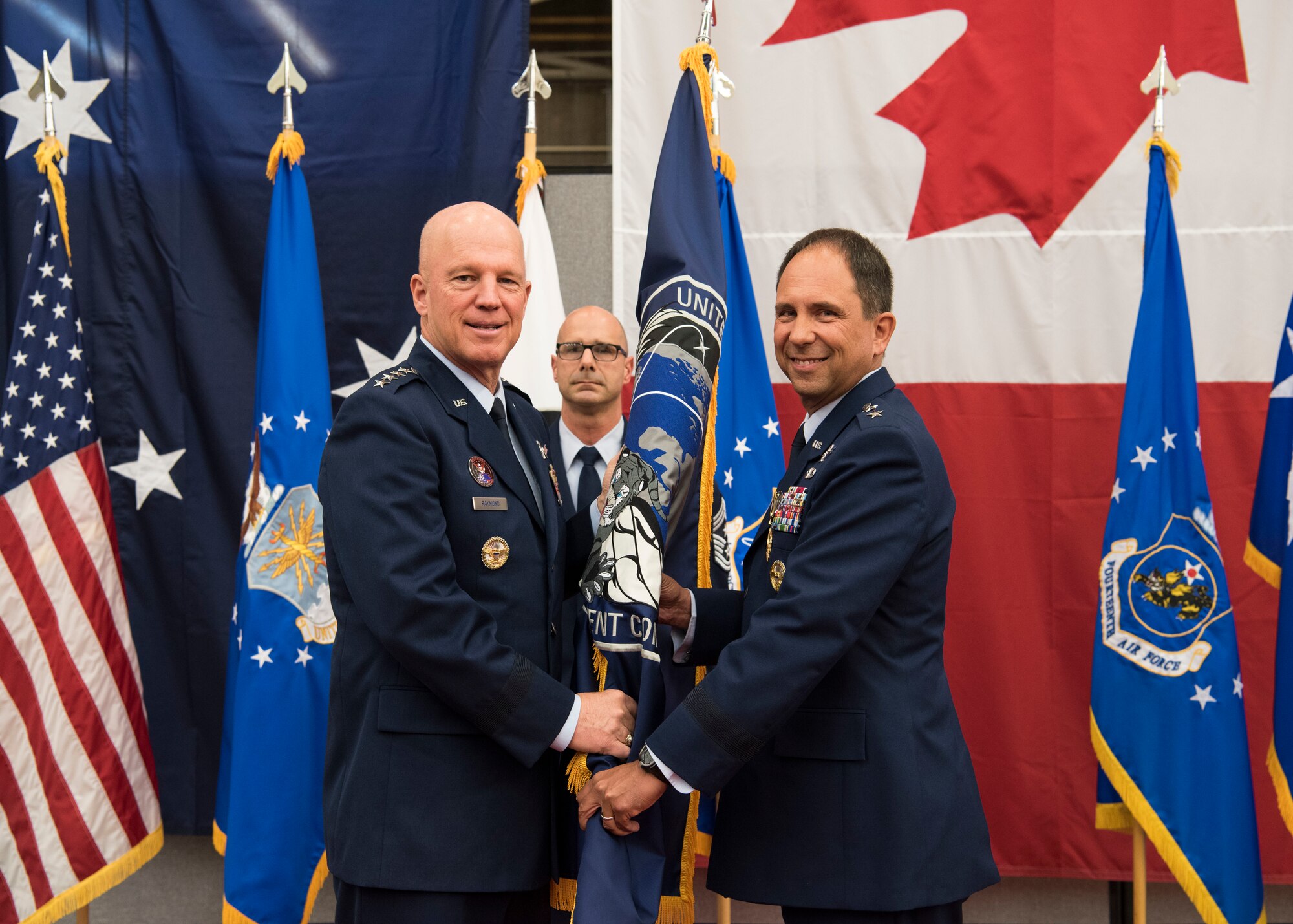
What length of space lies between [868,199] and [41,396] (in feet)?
8.05

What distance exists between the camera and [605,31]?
11.9ft

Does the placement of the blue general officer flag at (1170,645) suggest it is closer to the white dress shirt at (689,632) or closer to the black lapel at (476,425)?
the white dress shirt at (689,632)

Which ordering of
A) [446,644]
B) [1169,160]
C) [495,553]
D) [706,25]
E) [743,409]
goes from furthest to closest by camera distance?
[743,409] → [1169,160] → [706,25] → [495,553] → [446,644]

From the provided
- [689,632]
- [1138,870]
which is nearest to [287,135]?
[689,632]

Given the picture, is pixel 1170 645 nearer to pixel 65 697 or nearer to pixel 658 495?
pixel 658 495

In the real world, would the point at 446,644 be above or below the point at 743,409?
below

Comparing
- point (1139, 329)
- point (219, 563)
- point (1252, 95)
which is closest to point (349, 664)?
Answer: point (219, 563)

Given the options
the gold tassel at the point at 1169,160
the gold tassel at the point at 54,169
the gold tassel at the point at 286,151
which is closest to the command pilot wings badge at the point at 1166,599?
the gold tassel at the point at 1169,160

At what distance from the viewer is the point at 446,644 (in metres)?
1.62

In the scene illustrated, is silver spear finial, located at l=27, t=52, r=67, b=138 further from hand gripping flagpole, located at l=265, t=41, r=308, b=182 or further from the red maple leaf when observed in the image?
the red maple leaf

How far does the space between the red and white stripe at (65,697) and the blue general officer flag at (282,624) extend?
10.7 inches

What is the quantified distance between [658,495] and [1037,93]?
6.79ft

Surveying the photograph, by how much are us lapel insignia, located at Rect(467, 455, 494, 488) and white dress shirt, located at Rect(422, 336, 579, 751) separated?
83 mm

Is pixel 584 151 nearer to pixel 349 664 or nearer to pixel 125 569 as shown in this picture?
pixel 125 569
